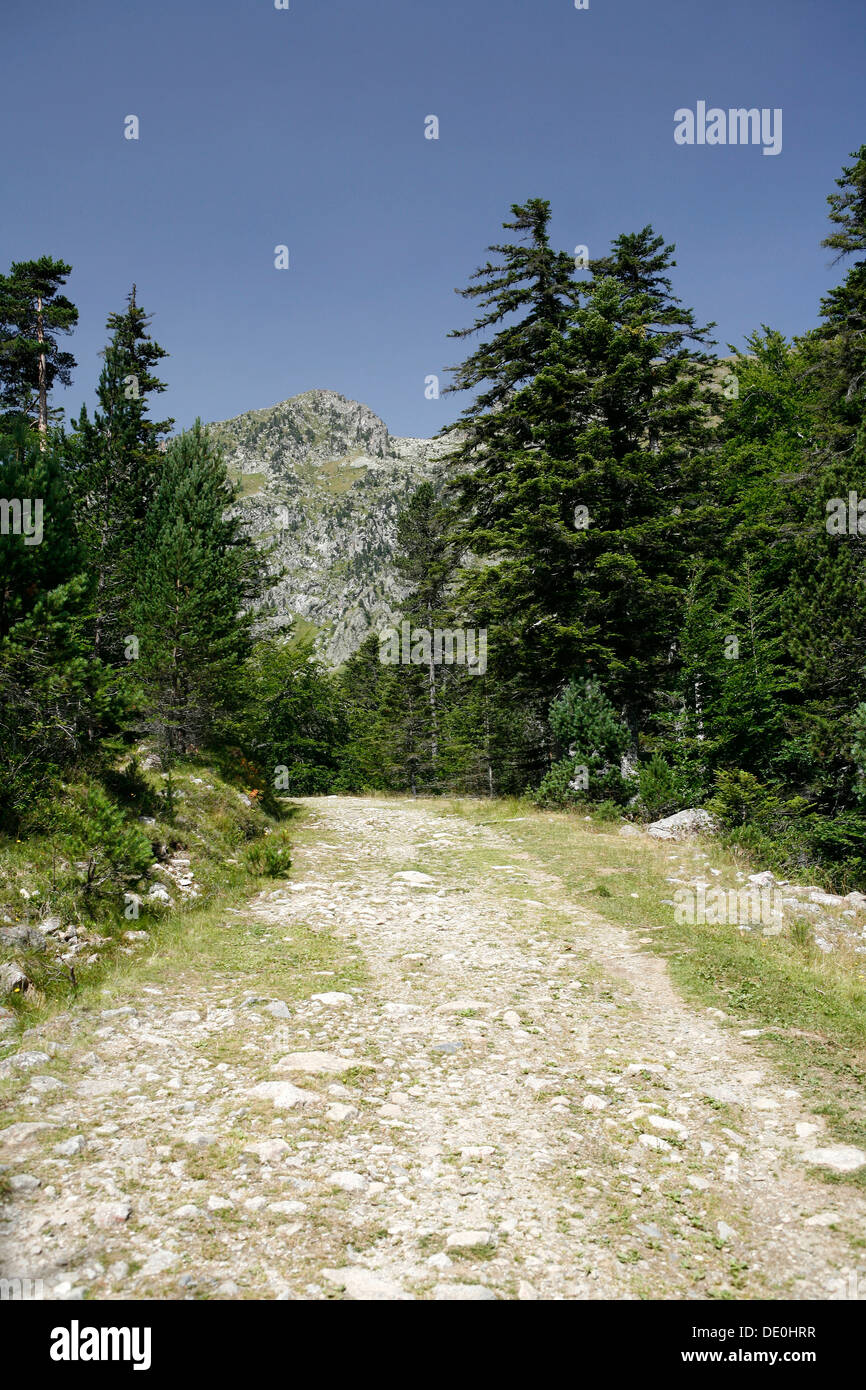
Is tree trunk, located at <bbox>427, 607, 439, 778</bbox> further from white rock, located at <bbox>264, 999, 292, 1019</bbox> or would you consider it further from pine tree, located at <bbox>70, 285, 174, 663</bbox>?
white rock, located at <bbox>264, 999, 292, 1019</bbox>

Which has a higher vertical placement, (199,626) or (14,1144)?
(199,626)

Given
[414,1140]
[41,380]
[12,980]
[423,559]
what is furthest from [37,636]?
[423,559]

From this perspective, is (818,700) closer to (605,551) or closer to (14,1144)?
(605,551)

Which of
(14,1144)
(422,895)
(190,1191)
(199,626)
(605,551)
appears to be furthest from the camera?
(605,551)

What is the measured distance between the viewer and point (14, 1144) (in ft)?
14.0

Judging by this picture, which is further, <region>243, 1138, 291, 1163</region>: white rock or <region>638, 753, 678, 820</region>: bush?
<region>638, 753, 678, 820</region>: bush

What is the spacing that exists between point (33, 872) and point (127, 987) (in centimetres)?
220
